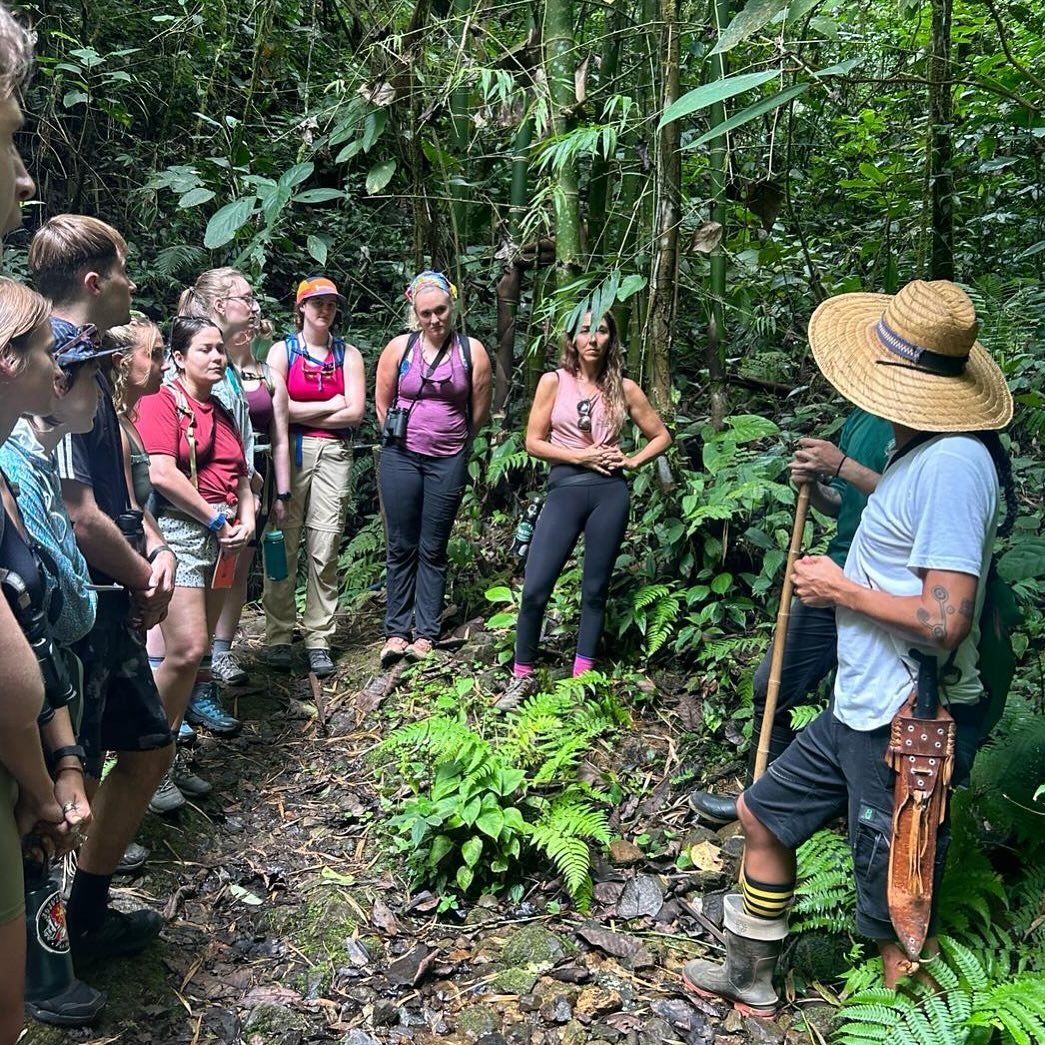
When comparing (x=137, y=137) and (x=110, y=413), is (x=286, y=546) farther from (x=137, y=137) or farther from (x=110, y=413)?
(x=137, y=137)

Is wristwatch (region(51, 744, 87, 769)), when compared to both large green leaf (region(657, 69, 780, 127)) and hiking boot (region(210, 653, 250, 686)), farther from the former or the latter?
hiking boot (region(210, 653, 250, 686))

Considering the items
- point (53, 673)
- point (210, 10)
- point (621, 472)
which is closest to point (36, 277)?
point (53, 673)

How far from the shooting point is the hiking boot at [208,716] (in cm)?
485

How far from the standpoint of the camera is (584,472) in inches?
193

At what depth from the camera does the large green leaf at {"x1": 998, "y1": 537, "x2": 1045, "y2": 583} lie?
313 cm

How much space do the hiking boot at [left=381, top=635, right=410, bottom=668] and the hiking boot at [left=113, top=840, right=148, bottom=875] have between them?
2.09 metres

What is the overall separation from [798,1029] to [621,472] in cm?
284

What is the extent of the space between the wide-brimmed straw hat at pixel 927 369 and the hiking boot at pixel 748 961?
5.45ft

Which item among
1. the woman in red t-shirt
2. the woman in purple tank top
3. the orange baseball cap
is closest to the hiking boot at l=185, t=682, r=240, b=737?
the woman in red t-shirt

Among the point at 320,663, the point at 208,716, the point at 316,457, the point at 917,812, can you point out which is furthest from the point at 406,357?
the point at 917,812

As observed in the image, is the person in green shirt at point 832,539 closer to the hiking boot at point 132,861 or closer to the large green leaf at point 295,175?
the hiking boot at point 132,861

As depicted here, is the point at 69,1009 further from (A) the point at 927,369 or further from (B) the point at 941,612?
(A) the point at 927,369

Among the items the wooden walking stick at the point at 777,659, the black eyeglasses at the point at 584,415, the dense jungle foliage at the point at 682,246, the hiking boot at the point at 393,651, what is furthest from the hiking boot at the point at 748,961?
the hiking boot at the point at 393,651

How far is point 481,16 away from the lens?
594 centimetres
